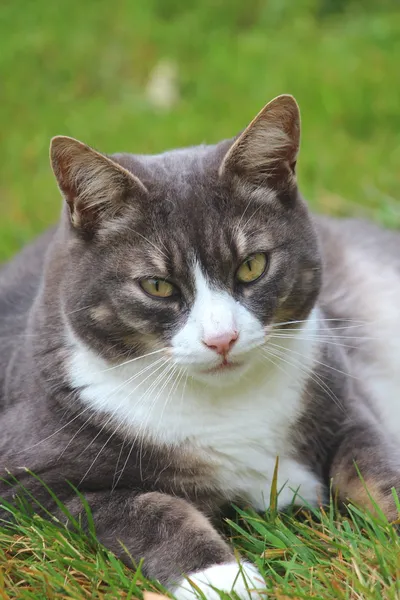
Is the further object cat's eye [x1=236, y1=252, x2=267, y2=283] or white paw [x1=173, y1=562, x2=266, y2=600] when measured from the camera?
cat's eye [x1=236, y1=252, x2=267, y2=283]

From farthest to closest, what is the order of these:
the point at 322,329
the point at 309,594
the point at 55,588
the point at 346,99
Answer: the point at 346,99
the point at 322,329
the point at 55,588
the point at 309,594

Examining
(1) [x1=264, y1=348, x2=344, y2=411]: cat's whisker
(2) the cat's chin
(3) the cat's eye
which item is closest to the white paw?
(2) the cat's chin

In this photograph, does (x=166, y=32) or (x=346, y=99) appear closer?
(x=346, y=99)

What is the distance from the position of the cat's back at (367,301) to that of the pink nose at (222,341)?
748 millimetres

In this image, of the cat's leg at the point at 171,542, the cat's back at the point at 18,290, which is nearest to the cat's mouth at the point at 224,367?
the cat's leg at the point at 171,542

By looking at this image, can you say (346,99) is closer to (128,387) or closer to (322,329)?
(322,329)

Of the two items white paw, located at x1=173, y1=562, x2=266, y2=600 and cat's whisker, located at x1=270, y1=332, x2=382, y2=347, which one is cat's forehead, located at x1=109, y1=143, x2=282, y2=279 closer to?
cat's whisker, located at x1=270, y1=332, x2=382, y2=347

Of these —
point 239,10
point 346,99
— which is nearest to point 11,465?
point 346,99

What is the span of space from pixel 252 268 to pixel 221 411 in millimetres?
410

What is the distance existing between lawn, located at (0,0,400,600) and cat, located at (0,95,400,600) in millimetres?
1986

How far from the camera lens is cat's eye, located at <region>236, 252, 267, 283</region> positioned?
92.4 inches

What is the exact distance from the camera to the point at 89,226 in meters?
2.41

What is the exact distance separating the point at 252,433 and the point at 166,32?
4775 mm

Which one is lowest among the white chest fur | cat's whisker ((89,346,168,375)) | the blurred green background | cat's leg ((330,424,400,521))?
cat's leg ((330,424,400,521))
